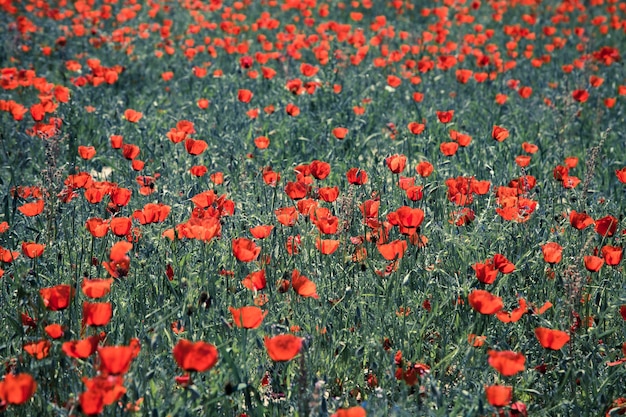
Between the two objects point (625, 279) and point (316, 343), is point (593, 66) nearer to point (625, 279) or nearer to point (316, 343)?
point (625, 279)

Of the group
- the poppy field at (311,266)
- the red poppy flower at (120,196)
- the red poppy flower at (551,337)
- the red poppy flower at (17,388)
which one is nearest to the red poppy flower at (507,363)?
the poppy field at (311,266)

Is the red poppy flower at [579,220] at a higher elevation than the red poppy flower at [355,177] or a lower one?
higher

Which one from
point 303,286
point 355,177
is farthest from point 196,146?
point 303,286

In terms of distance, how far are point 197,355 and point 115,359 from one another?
20 centimetres

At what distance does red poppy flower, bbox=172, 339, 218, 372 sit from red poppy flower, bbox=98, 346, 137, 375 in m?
0.12

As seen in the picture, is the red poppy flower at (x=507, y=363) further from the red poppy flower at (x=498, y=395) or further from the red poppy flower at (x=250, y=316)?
the red poppy flower at (x=250, y=316)

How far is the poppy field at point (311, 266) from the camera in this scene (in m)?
2.17

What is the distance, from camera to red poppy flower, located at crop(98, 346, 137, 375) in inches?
69.6

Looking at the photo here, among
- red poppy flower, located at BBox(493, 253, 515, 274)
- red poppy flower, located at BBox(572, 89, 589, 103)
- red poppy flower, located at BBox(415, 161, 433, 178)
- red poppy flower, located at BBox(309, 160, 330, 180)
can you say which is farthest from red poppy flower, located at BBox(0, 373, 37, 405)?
red poppy flower, located at BBox(572, 89, 589, 103)

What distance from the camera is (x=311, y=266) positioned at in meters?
2.89

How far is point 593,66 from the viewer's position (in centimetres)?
584

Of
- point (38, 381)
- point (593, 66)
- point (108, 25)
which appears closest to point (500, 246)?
point (38, 381)

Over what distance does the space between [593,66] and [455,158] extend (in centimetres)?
216

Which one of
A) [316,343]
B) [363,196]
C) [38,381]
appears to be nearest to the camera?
[38,381]
